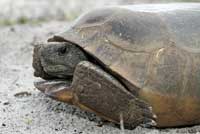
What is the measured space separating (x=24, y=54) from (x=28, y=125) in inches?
79.5

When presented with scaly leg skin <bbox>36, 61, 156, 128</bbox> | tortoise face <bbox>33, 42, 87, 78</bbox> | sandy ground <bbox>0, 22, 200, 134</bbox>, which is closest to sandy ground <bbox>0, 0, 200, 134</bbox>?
sandy ground <bbox>0, 22, 200, 134</bbox>

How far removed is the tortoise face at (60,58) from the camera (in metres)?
3.49

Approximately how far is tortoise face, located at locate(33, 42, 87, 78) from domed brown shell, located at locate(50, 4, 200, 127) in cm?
10

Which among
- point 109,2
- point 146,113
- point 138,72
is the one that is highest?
point 138,72

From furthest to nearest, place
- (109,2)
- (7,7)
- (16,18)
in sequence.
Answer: (109,2) → (7,7) → (16,18)

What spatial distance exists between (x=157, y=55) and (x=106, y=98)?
1.36 ft

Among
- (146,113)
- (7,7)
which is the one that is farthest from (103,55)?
(7,7)

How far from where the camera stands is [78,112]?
362 centimetres

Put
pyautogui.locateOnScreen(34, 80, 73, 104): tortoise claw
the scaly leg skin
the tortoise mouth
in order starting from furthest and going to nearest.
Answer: the tortoise mouth → pyautogui.locateOnScreen(34, 80, 73, 104): tortoise claw → the scaly leg skin

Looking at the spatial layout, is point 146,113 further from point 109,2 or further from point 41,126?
point 109,2

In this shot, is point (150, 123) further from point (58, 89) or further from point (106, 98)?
point (58, 89)

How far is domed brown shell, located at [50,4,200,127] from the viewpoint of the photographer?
10.6 ft

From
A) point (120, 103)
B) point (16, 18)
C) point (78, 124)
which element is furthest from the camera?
point (16, 18)

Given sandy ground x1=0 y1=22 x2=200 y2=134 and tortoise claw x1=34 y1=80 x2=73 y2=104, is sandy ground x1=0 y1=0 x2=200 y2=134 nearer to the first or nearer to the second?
sandy ground x1=0 y1=22 x2=200 y2=134
